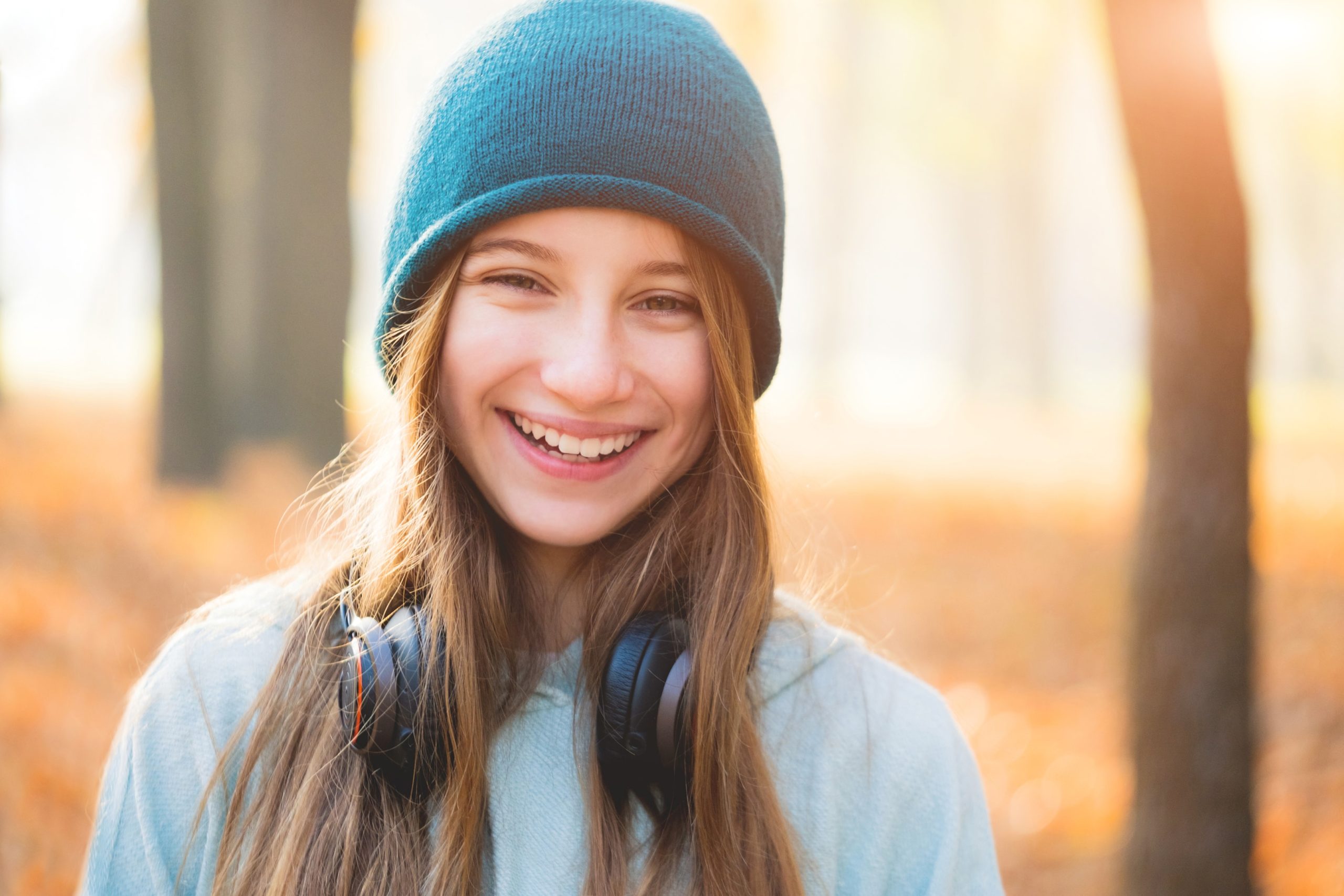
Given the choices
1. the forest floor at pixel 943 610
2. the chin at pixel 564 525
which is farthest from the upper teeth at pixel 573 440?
the forest floor at pixel 943 610

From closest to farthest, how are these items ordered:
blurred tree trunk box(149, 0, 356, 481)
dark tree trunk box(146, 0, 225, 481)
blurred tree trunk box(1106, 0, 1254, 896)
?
blurred tree trunk box(1106, 0, 1254, 896)
blurred tree trunk box(149, 0, 356, 481)
dark tree trunk box(146, 0, 225, 481)

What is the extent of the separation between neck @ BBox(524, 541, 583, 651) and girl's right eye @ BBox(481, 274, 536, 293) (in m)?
0.52

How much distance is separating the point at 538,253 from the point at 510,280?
0.30ft

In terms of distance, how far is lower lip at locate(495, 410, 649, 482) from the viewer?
1972 mm

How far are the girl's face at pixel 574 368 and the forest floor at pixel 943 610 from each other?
16.8 inches

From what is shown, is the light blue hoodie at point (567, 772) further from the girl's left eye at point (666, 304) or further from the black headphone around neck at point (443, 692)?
the girl's left eye at point (666, 304)

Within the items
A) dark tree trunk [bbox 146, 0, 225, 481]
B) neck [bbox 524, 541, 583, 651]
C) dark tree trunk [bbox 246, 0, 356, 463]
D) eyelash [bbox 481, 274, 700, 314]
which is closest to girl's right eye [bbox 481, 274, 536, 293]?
eyelash [bbox 481, 274, 700, 314]

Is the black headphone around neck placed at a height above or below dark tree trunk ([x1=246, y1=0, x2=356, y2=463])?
below

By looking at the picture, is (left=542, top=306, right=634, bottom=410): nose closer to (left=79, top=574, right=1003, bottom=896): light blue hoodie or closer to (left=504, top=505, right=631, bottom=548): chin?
(left=504, top=505, right=631, bottom=548): chin

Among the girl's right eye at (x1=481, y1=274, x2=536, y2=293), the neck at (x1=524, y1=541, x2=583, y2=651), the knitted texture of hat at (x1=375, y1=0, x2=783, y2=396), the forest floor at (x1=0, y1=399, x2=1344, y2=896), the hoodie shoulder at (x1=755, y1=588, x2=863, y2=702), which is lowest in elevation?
the forest floor at (x1=0, y1=399, x2=1344, y2=896)

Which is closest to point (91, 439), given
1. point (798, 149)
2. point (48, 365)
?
point (48, 365)

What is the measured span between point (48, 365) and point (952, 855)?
23.3m

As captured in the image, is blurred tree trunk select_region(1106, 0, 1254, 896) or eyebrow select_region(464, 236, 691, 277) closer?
eyebrow select_region(464, 236, 691, 277)

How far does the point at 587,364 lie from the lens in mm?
1844
